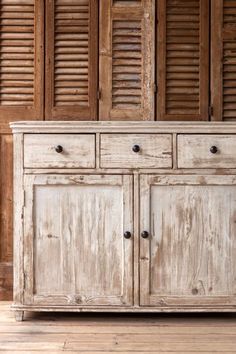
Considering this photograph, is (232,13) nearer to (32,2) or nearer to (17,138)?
(32,2)

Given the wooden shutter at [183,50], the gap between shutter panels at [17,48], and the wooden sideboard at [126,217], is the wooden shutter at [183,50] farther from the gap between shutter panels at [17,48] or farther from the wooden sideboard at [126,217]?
the gap between shutter panels at [17,48]

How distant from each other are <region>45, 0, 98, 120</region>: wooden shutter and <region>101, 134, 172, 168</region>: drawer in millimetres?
521

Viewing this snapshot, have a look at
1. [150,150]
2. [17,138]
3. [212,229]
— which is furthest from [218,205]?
[17,138]

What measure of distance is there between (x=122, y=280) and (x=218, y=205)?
575mm

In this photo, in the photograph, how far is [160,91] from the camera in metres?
2.92

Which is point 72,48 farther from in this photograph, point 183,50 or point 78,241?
point 78,241

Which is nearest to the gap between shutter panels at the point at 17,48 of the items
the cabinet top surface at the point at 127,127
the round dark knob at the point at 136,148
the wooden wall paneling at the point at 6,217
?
the wooden wall paneling at the point at 6,217

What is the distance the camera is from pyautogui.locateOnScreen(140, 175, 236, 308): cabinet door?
246 centimetres

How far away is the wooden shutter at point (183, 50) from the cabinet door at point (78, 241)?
2.41ft

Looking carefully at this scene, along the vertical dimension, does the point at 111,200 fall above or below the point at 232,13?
below

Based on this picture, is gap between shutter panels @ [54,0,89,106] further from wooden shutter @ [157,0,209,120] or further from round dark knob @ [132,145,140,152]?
round dark knob @ [132,145,140,152]

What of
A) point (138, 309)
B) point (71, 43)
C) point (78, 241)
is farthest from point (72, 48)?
point (138, 309)

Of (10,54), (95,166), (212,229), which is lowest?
(212,229)

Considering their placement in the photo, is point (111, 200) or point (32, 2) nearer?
point (111, 200)
